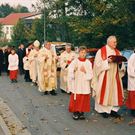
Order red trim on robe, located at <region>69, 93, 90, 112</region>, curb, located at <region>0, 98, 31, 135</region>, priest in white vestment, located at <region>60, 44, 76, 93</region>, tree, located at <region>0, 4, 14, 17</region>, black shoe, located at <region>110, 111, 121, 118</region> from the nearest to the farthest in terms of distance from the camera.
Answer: curb, located at <region>0, 98, 31, 135</region>
red trim on robe, located at <region>69, 93, 90, 112</region>
black shoe, located at <region>110, 111, 121, 118</region>
priest in white vestment, located at <region>60, 44, 76, 93</region>
tree, located at <region>0, 4, 14, 17</region>

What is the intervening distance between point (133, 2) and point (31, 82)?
6442mm

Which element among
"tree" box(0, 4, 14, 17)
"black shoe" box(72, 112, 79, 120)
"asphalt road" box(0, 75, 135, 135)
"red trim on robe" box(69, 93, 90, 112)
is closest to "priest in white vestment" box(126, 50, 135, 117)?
"asphalt road" box(0, 75, 135, 135)

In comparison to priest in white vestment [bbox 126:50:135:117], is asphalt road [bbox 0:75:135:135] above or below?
below

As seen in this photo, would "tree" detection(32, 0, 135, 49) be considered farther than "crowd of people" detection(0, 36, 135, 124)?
Yes

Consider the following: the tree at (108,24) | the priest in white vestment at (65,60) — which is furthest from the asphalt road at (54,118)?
the tree at (108,24)

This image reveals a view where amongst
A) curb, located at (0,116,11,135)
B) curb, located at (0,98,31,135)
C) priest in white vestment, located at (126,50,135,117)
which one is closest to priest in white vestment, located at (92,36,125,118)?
priest in white vestment, located at (126,50,135,117)

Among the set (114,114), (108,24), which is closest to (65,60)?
(108,24)

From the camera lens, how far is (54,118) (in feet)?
41.3

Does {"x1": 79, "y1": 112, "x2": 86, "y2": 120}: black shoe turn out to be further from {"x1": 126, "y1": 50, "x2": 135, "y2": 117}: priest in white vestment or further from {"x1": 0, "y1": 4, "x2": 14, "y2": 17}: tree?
{"x1": 0, "y1": 4, "x2": 14, "y2": 17}: tree

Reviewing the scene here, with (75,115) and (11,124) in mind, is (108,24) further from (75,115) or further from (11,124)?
(11,124)

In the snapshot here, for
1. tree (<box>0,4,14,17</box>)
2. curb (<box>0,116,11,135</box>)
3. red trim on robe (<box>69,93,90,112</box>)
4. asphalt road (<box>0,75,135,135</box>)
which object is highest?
tree (<box>0,4,14,17</box>)

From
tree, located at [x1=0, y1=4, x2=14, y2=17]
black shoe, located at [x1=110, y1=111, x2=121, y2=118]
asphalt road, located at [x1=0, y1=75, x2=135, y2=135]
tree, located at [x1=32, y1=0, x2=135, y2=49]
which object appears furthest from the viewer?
tree, located at [x1=0, y1=4, x2=14, y2=17]

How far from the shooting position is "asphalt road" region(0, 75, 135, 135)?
10859 mm

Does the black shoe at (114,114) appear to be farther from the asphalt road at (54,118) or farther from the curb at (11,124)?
the curb at (11,124)
